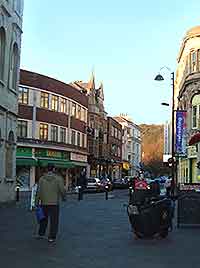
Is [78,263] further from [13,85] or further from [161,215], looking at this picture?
[13,85]

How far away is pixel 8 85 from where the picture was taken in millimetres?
30094

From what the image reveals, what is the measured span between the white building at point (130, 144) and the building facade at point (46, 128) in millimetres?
48823

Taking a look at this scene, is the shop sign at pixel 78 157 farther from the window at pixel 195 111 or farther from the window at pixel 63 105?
the window at pixel 195 111

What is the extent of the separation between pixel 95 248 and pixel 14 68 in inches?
821

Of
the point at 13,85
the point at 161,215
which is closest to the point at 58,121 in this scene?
the point at 13,85

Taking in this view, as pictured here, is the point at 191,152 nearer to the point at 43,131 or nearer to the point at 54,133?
the point at 43,131

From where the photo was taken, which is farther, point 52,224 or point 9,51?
point 9,51

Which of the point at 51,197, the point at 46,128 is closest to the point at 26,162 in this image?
the point at 46,128

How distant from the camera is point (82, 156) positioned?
7231 centimetres

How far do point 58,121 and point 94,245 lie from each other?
165 ft

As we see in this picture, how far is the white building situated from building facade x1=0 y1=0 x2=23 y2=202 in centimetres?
8428

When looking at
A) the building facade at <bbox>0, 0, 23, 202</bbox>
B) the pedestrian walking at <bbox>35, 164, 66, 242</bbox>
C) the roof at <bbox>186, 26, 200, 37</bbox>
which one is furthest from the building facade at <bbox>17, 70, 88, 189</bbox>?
the pedestrian walking at <bbox>35, 164, 66, 242</bbox>

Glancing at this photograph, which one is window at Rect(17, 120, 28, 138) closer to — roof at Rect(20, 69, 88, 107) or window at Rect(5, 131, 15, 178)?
roof at Rect(20, 69, 88, 107)

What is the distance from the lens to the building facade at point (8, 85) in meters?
28.6
